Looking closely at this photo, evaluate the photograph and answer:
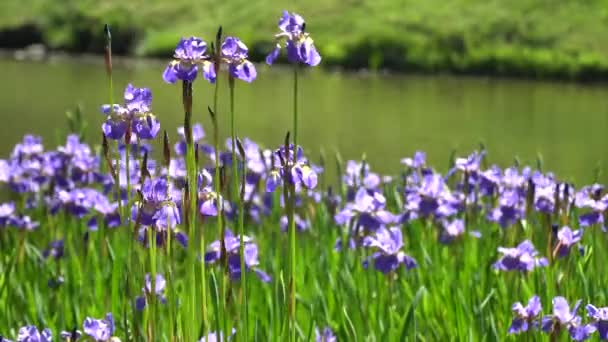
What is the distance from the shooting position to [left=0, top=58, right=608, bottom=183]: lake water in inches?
592

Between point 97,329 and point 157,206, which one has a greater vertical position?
point 157,206

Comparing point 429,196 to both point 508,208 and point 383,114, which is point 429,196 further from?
point 383,114

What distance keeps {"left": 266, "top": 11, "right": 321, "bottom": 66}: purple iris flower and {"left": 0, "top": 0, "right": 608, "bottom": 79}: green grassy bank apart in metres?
35.8

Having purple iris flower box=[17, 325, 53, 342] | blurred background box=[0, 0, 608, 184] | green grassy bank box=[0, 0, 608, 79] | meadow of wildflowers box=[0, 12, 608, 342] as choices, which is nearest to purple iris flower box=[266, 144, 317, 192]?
meadow of wildflowers box=[0, 12, 608, 342]

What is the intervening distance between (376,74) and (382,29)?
674 centimetres

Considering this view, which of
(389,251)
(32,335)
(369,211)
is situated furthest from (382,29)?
(32,335)

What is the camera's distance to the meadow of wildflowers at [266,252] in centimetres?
202

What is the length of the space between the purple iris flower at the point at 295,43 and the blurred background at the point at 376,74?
8.11 feet

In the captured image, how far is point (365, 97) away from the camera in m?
26.5

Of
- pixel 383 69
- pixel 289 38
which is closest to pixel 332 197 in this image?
pixel 289 38

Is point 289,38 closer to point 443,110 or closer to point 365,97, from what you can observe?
point 443,110

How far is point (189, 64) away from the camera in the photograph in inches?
74.7

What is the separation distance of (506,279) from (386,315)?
2.92ft

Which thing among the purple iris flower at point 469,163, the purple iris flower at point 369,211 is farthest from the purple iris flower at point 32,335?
the purple iris flower at point 469,163
